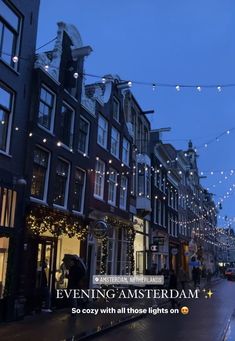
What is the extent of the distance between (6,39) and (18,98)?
199 centimetres

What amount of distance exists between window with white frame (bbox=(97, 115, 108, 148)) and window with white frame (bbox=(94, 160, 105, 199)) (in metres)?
1.09

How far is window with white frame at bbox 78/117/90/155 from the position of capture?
20062mm

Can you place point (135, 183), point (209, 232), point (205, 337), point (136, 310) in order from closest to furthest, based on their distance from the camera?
point (205, 337)
point (136, 310)
point (135, 183)
point (209, 232)

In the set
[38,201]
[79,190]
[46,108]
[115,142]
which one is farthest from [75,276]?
[115,142]

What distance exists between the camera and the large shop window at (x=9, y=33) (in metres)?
14.2

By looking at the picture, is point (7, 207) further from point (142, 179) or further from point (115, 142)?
point (142, 179)

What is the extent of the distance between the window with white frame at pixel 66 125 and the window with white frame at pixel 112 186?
225 inches

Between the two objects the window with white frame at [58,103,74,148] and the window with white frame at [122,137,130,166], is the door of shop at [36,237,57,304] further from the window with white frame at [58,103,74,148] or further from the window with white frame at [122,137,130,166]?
the window with white frame at [122,137,130,166]

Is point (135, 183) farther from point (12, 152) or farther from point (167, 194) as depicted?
point (12, 152)

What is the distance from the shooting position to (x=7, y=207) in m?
13.6

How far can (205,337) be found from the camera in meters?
10.6

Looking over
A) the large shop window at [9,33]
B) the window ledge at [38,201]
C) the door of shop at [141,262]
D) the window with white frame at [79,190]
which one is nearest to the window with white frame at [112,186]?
the window with white frame at [79,190]

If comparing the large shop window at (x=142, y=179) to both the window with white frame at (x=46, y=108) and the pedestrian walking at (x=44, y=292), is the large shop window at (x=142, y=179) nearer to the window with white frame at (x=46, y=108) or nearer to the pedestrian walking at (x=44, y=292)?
the window with white frame at (x=46, y=108)

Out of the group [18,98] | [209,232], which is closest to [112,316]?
[18,98]
